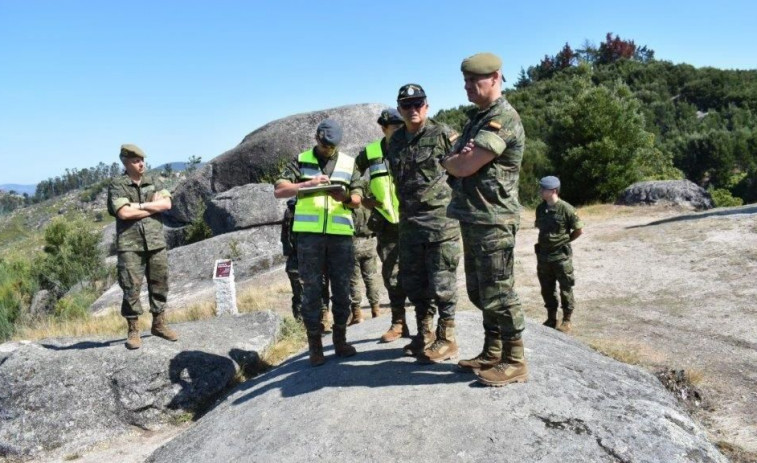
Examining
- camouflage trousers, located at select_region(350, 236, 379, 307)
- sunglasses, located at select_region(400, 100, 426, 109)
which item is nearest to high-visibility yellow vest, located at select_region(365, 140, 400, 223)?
sunglasses, located at select_region(400, 100, 426, 109)

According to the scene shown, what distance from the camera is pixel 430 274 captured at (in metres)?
4.37

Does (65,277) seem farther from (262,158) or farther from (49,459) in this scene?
(49,459)

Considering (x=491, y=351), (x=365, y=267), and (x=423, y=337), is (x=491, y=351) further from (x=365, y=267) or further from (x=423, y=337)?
(x=365, y=267)

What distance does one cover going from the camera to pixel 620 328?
801 cm

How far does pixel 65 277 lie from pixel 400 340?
16.7 meters

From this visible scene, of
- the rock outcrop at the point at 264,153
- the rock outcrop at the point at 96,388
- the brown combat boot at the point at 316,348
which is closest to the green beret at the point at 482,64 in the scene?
the brown combat boot at the point at 316,348

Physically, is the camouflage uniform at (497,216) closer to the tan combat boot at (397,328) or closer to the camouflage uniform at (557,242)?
the tan combat boot at (397,328)

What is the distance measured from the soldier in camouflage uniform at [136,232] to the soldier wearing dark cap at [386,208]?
2.28m

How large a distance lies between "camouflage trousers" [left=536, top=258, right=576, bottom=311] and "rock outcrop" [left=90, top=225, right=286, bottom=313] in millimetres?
8580

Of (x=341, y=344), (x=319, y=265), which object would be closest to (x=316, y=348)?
(x=341, y=344)

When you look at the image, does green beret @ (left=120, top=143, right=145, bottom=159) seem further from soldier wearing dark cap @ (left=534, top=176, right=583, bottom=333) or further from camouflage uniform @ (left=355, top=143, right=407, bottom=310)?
soldier wearing dark cap @ (left=534, top=176, right=583, bottom=333)

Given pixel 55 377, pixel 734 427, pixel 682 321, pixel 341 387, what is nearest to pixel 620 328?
pixel 682 321

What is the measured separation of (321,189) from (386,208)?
43.6 inches

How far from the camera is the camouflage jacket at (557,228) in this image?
7.05m
